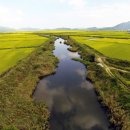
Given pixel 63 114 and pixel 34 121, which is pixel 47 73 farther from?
pixel 34 121

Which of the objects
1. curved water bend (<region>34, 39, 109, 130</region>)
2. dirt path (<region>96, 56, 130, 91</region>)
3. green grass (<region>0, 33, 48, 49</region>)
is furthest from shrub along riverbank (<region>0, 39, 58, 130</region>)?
green grass (<region>0, 33, 48, 49</region>)

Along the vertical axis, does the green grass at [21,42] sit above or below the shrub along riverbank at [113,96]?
below

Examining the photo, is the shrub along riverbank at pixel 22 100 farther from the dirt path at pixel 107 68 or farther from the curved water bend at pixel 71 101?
the dirt path at pixel 107 68

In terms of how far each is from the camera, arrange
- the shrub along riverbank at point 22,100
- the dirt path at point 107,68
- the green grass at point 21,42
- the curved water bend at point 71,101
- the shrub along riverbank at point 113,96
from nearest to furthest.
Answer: the shrub along riverbank at point 22,100 → the shrub along riverbank at point 113,96 → the curved water bend at point 71,101 → the dirt path at point 107,68 → the green grass at point 21,42

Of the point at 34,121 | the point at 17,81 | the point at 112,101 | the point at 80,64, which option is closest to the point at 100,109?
the point at 112,101

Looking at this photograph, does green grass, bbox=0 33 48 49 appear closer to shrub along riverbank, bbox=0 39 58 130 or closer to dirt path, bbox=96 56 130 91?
dirt path, bbox=96 56 130 91

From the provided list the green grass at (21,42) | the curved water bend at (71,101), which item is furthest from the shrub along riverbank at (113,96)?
the green grass at (21,42)
